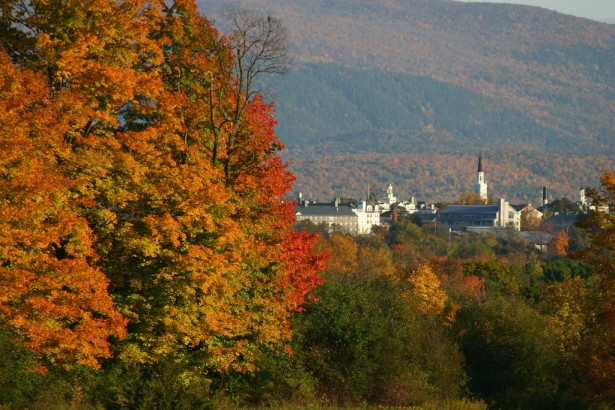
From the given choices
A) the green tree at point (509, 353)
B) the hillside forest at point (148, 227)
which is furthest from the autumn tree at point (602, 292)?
the green tree at point (509, 353)

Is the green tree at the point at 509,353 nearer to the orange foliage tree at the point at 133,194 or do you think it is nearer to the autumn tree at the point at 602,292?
the autumn tree at the point at 602,292

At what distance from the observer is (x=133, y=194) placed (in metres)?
37.1

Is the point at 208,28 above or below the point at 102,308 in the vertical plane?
above

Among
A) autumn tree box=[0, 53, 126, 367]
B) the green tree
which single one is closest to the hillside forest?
autumn tree box=[0, 53, 126, 367]

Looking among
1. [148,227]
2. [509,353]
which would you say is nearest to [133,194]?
[148,227]

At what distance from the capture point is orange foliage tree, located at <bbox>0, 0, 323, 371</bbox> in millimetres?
34750

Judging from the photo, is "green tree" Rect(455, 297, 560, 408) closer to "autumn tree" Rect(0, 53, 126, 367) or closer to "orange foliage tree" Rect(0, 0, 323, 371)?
"orange foliage tree" Rect(0, 0, 323, 371)

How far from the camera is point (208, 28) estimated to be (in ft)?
145

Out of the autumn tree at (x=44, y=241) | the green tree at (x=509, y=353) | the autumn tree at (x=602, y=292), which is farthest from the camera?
the green tree at (x=509, y=353)

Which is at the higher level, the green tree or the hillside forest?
the hillside forest

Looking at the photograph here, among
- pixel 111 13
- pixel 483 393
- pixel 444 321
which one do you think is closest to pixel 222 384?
pixel 111 13

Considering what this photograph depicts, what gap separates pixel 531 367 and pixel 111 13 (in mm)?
33222

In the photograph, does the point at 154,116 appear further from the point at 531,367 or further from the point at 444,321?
the point at 444,321

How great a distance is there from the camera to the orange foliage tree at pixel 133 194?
34.8m
